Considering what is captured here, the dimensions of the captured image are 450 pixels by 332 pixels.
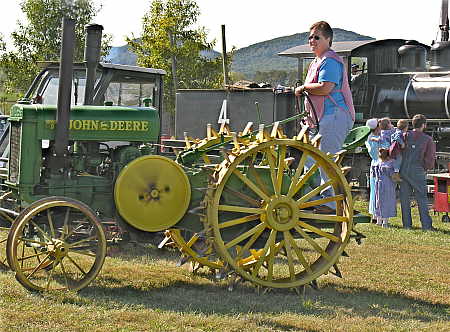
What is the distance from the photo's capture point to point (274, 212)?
18.5 feet

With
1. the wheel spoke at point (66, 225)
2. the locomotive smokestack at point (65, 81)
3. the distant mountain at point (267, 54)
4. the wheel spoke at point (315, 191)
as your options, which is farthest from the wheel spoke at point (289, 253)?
the distant mountain at point (267, 54)

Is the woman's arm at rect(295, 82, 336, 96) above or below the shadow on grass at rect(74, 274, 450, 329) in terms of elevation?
above

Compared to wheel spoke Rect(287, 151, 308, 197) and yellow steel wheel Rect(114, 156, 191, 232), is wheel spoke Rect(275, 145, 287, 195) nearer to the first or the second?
wheel spoke Rect(287, 151, 308, 197)

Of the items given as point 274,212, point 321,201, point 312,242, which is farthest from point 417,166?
point 274,212

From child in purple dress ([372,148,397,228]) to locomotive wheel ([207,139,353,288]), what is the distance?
186 inches

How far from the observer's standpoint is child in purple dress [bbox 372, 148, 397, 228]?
10422 millimetres

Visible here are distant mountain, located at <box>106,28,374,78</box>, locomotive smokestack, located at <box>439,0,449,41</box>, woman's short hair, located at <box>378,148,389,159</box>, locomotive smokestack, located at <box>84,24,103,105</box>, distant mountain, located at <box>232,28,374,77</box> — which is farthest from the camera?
distant mountain, located at <box>232,28,374,77</box>

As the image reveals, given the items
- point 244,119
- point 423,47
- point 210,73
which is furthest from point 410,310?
point 210,73

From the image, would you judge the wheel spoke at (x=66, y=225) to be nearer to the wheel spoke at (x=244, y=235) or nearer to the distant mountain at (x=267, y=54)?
the wheel spoke at (x=244, y=235)

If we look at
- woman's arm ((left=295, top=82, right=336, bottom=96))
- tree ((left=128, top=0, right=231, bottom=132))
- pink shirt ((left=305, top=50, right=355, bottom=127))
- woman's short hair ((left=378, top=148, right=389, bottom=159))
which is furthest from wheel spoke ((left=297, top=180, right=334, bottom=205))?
tree ((left=128, top=0, right=231, bottom=132))

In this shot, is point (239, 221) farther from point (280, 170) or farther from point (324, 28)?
point (324, 28)

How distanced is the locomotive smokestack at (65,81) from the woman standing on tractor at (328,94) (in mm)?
1717

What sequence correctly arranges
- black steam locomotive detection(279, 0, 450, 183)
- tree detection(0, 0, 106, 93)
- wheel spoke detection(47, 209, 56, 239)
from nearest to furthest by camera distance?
wheel spoke detection(47, 209, 56, 239) → black steam locomotive detection(279, 0, 450, 183) → tree detection(0, 0, 106, 93)

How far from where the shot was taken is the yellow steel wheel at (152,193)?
5.61 metres
